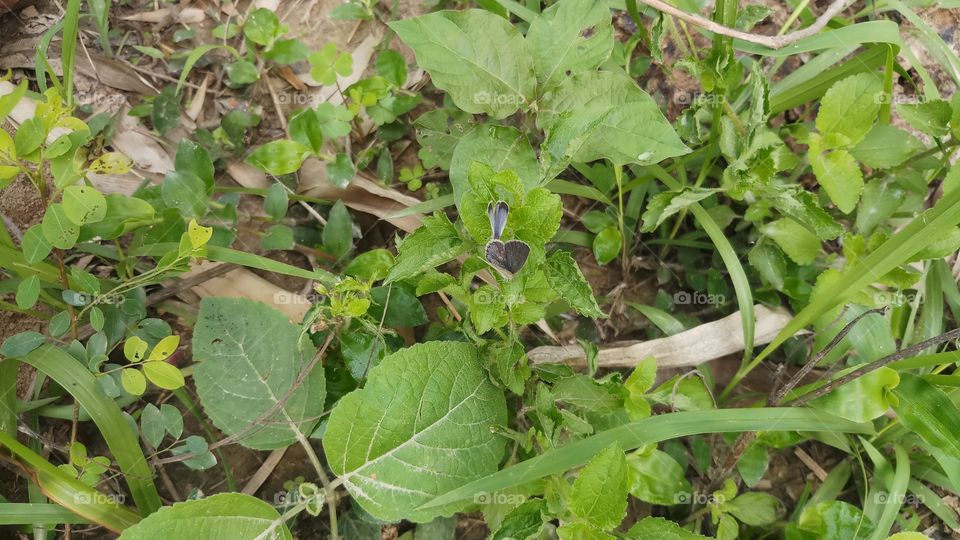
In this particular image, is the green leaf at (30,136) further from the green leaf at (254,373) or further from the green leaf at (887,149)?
the green leaf at (887,149)

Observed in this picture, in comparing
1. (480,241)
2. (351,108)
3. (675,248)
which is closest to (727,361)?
(675,248)

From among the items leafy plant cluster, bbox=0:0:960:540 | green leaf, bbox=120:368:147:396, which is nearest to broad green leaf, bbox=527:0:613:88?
leafy plant cluster, bbox=0:0:960:540

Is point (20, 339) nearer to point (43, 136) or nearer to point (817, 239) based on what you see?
point (43, 136)

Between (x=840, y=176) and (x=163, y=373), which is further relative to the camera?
(x=840, y=176)

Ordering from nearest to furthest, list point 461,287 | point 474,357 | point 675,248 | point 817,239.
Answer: point 461,287 < point 474,357 < point 817,239 < point 675,248

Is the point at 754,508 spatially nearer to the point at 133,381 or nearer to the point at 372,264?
the point at 372,264

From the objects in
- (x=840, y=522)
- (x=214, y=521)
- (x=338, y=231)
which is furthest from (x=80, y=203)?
(x=840, y=522)
